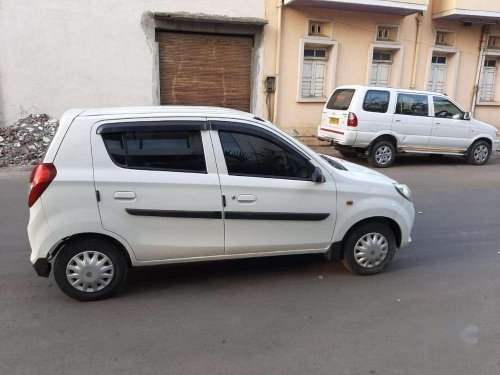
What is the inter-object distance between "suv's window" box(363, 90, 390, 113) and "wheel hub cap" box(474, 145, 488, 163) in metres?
3.01

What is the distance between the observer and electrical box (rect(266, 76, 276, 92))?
527 inches

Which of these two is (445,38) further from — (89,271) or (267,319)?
(89,271)

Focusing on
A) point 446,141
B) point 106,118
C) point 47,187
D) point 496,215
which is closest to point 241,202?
point 106,118

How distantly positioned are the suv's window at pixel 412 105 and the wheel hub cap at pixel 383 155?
0.94 m

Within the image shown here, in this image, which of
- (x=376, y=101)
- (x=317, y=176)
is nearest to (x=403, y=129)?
(x=376, y=101)

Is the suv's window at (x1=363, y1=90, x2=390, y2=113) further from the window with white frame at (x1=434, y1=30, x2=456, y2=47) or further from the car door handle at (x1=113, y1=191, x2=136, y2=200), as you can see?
the car door handle at (x1=113, y1=191, x2=136, y2=200)

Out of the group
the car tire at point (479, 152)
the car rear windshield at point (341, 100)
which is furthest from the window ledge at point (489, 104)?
the car rear windshield at point (341, 100)

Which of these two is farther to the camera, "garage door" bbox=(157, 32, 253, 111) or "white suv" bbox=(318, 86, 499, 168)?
"garage door" bbox=(157, 32, 253, 111)

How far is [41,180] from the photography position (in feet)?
11.5

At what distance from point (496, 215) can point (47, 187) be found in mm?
6234

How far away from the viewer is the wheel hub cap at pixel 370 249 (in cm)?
432

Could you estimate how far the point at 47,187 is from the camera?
11.5ft

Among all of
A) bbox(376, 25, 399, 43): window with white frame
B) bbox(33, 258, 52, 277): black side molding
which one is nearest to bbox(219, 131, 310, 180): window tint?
bbox(33, 258, 52, 277): black side molding

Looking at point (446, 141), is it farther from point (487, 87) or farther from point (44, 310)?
point (44, 310)
